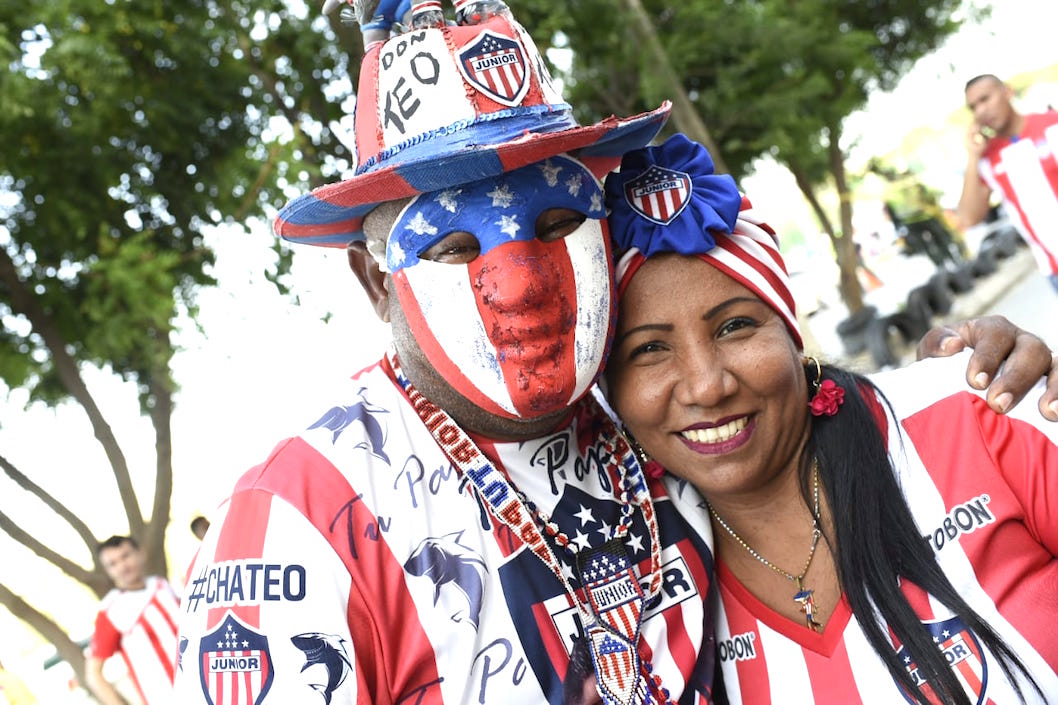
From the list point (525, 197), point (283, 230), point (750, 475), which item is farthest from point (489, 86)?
point (750, 475)

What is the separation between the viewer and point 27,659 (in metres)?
8.62

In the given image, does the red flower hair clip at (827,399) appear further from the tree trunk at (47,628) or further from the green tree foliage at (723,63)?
the tree trunk at (47,628)

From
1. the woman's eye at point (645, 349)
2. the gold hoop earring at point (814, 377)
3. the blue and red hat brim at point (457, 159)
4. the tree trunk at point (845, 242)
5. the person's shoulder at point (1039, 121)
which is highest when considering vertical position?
the tree trunk at point (845, 242)

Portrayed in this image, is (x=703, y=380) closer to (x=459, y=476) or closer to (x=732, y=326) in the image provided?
(x=732, y=326)

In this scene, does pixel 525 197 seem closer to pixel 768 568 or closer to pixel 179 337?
pixel 768 568

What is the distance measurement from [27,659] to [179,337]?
4.51 m

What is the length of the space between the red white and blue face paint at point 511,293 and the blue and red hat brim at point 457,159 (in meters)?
0.06

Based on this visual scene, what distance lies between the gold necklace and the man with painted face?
147mm

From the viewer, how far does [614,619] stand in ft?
6.72

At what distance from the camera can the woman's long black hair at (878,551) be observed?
193 centimetres

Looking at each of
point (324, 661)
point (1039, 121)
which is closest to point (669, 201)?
point (324, 661)

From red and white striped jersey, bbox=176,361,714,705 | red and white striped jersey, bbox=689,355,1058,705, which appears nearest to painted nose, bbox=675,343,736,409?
red and white striped jersey, bbox=176,361,714,705

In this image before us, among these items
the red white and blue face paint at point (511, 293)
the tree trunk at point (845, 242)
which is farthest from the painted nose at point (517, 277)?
the tree trunk at point (845, 242)

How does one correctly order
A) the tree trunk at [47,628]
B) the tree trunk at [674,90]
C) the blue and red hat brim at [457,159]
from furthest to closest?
the tree trunk at [47,628] < the tree trunk at [674,90] < the blue and red hat brim at [457,159]
